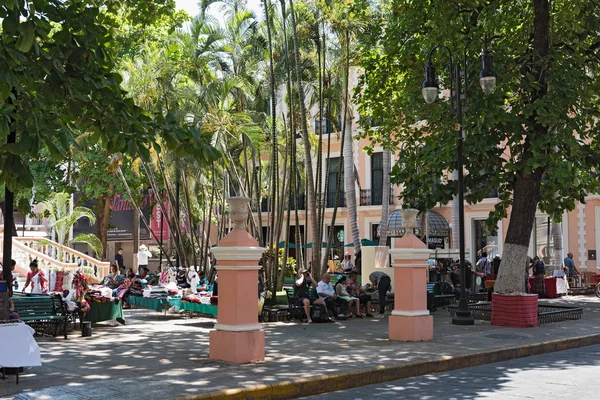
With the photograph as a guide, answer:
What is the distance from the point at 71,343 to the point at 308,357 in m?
4.73

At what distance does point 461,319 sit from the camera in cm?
1772

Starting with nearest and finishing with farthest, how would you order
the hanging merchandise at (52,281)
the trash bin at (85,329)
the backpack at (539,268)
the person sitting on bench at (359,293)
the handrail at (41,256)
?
the trash bin at (85,329)
the person sitting on bench at (359,293)
the hanging merchandise at (52,281)
the backpack at (539,268)
the handrail at (41,256)

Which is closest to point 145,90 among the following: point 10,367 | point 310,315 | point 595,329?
point 310,315

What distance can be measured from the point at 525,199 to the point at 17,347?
1290 centimetres

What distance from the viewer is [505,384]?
404 inches

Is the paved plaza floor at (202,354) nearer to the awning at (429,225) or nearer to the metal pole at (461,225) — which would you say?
the metal pole at (461,225)

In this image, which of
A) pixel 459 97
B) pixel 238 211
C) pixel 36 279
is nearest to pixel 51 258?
pixel 36 279

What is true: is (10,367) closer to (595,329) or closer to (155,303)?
(155,303)

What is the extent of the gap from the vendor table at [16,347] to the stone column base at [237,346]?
2.98 m

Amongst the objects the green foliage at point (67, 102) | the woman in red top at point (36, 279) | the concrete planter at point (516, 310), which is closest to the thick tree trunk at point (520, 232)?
the concrete planter at point (516, 310)

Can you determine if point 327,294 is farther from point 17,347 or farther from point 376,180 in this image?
point 376,180

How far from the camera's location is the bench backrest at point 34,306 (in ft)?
47.4

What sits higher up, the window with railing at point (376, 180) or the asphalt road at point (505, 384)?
the window with railing at point (376, 180)

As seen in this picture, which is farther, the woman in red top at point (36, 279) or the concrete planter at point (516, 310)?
the woman in red top at point (36, 279)
